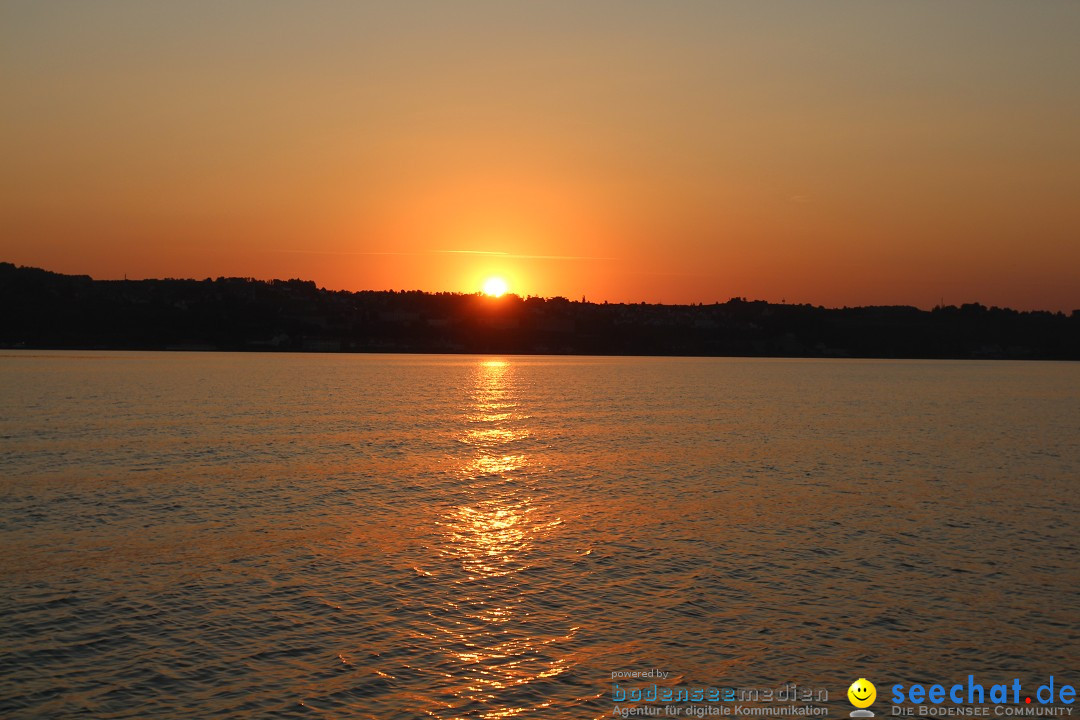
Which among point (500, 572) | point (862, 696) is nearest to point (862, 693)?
point (862, 696)

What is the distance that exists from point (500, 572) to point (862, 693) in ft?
36.0

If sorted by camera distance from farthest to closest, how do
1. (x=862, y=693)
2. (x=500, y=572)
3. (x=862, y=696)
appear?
(x=500, y=572), (x=862, y=693), (x=862, y=696)

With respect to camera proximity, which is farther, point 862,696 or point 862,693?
point 862,693

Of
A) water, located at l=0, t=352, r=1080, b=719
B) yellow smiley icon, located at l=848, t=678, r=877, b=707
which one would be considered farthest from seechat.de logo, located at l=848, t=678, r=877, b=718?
water, located at l=0, t=352, r=1080, b=719

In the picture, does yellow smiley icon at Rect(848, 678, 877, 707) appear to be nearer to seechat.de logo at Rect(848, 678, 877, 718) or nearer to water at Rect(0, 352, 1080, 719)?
seechat.de logo at Rect(848, 678, 877, 718)

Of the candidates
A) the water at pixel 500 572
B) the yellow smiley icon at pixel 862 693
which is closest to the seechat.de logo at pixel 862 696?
the yellow smiley icon at pixel 862 693

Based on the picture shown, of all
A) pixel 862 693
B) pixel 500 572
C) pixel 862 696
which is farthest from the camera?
pixel 500 572

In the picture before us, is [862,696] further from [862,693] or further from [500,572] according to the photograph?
[500,572]

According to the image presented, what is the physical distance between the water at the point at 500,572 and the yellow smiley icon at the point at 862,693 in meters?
0.32

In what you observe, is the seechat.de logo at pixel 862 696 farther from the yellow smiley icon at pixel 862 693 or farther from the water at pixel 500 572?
the water at pixel 500 572

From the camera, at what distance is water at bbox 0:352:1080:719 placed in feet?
54.0

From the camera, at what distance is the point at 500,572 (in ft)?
79.3

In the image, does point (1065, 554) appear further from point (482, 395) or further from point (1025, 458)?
point (482, 395)

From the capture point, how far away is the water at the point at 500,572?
16453 millimetres
